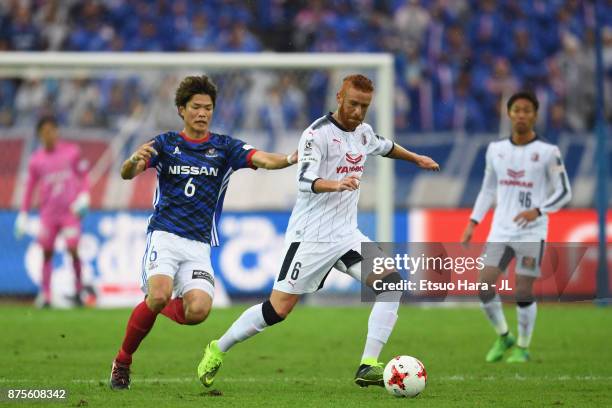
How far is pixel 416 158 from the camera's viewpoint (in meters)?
8.55

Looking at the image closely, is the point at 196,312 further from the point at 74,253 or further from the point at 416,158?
the point at 74,253

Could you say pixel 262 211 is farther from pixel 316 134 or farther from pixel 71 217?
pixel 316 134

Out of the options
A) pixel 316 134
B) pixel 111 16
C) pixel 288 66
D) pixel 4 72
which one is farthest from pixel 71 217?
pixel 316 134

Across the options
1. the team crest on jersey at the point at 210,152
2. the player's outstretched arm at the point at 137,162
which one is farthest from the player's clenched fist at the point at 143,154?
the team crest on jersey at the point at 210,152

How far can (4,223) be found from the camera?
16.6 metres

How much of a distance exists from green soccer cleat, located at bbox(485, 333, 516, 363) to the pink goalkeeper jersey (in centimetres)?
757

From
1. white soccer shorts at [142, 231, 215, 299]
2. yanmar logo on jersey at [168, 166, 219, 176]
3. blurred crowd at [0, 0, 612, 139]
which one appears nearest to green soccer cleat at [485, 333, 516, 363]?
white soccer shorts at [142, 231, 215, 299]

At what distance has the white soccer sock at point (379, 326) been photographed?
26.6ft

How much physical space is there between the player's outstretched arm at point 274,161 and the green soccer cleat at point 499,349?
3.40m

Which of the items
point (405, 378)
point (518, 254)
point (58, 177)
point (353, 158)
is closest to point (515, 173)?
point (518, 254)

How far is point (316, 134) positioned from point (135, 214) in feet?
29.1

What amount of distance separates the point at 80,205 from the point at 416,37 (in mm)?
8864

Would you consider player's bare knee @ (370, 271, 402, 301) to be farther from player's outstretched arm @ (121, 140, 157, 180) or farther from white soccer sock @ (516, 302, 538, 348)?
white soccer sock @ (516, 302, 538, 348)

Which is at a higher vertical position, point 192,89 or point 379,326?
point 192,89
